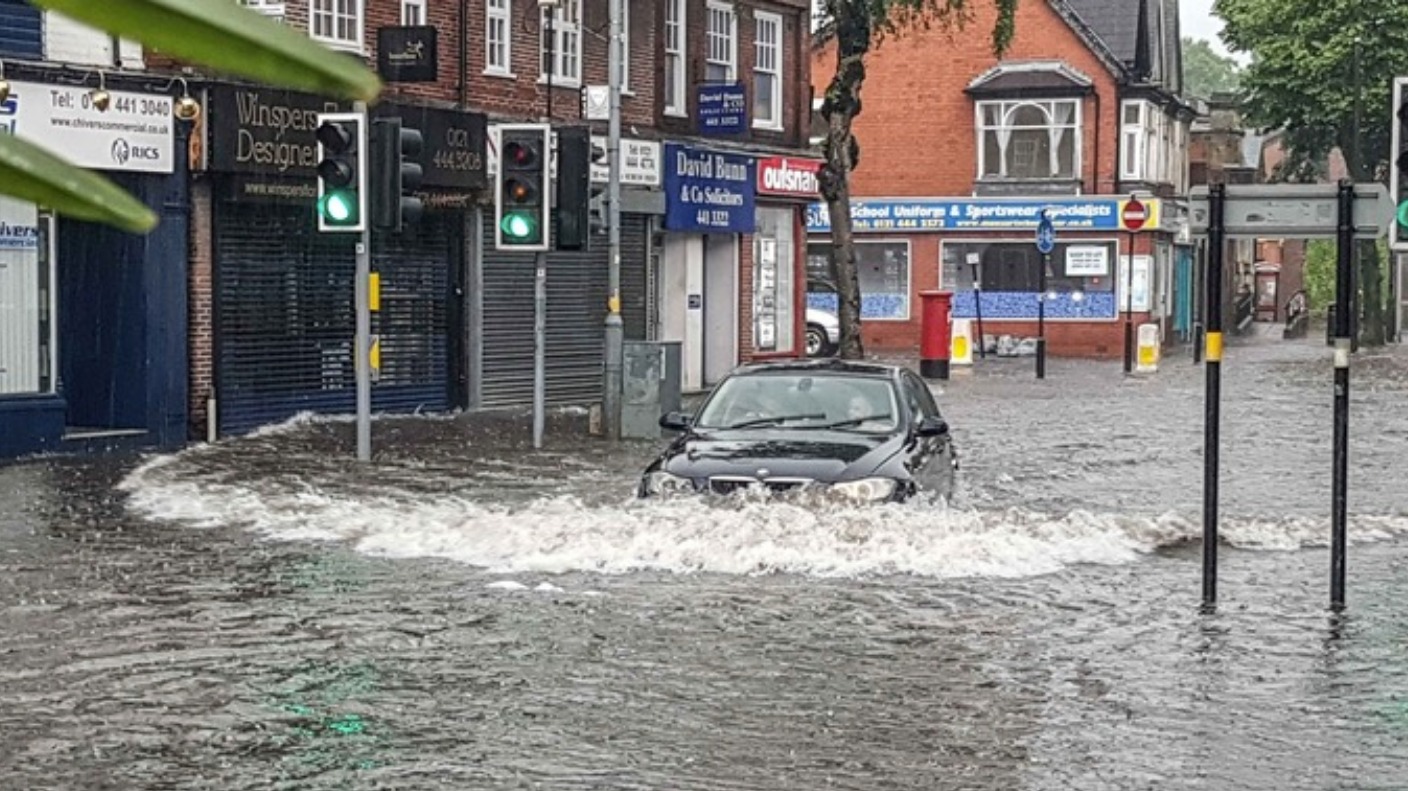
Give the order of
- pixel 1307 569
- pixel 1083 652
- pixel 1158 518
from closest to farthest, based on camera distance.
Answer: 1. pixel 1083 652
2. pixel 1307 569
3. pixel 1158 518

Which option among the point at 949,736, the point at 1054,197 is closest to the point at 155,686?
the point at 949,736

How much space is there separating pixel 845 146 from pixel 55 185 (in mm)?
31944

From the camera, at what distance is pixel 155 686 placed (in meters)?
10.0

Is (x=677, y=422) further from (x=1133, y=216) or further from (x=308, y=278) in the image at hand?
Answer: (x=1133, y=216)

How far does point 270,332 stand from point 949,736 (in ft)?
55.9

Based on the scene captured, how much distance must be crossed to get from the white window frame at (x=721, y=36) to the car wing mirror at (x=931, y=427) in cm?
1857

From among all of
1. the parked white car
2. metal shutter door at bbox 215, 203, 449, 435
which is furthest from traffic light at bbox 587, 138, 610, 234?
the parked white car

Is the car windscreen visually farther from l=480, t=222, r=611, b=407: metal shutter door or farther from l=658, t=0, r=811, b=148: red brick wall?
l=658, t=0, r=811, b=148: red brick wall

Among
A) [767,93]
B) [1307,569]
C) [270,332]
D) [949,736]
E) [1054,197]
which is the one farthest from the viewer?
[1054,197]

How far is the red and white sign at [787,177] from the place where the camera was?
3584 cm

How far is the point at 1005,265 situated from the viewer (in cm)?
5578

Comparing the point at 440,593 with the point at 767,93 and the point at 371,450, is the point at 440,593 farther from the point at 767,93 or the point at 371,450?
the point at 767,93

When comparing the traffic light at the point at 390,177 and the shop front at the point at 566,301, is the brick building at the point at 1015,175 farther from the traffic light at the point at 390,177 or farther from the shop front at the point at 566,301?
the traffic light at the point at 390,177

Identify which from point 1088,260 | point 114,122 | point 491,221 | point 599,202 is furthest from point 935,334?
point 114,122
